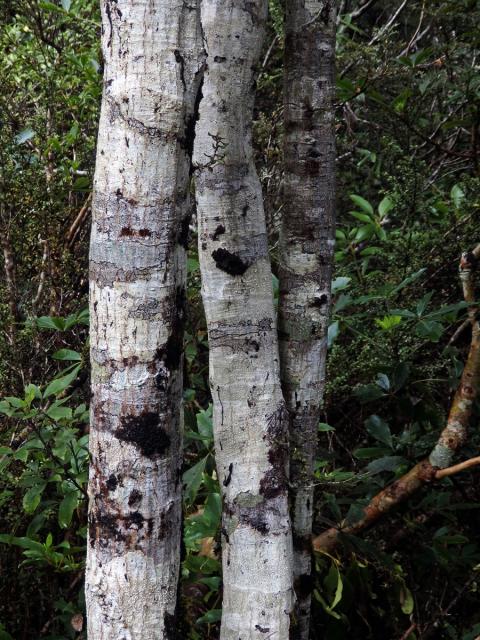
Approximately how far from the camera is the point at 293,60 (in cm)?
176

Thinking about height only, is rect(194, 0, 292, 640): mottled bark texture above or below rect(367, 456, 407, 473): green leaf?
above

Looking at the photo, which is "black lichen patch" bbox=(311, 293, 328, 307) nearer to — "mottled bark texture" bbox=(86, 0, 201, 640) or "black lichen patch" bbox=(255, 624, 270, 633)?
"mottled bark texture" bbox=(86, 0, 201, 640)

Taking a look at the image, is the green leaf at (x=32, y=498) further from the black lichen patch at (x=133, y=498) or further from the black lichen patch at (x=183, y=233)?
the black lichen patch at (x=183, y=233)

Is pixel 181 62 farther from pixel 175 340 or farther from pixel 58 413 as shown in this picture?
pixel 58 413

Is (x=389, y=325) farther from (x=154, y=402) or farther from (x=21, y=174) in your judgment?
(x=21, y=174)

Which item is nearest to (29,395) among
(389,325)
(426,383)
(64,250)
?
(64,250)

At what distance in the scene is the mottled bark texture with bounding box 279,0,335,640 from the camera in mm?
1751

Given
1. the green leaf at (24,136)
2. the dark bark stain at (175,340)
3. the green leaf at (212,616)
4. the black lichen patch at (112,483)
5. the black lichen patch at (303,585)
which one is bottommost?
the green leaf at (212,616)

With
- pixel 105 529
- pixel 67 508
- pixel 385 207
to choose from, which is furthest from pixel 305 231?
pixel 385 207

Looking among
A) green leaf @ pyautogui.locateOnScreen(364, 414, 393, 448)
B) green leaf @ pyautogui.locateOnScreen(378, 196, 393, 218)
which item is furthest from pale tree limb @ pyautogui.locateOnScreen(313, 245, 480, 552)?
green leaf @ pyautogui.locateOnScreen(378, 196, 393, 218)

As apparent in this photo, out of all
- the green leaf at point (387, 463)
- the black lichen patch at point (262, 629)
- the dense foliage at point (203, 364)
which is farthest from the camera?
the green leaf at point (387, 463)

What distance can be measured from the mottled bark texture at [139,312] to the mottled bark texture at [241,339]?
0.77 ft

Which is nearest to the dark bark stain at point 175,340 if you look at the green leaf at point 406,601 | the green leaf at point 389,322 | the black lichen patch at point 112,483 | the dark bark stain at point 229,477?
the black lichen patch at point 112,483

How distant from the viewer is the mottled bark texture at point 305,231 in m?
1.75
